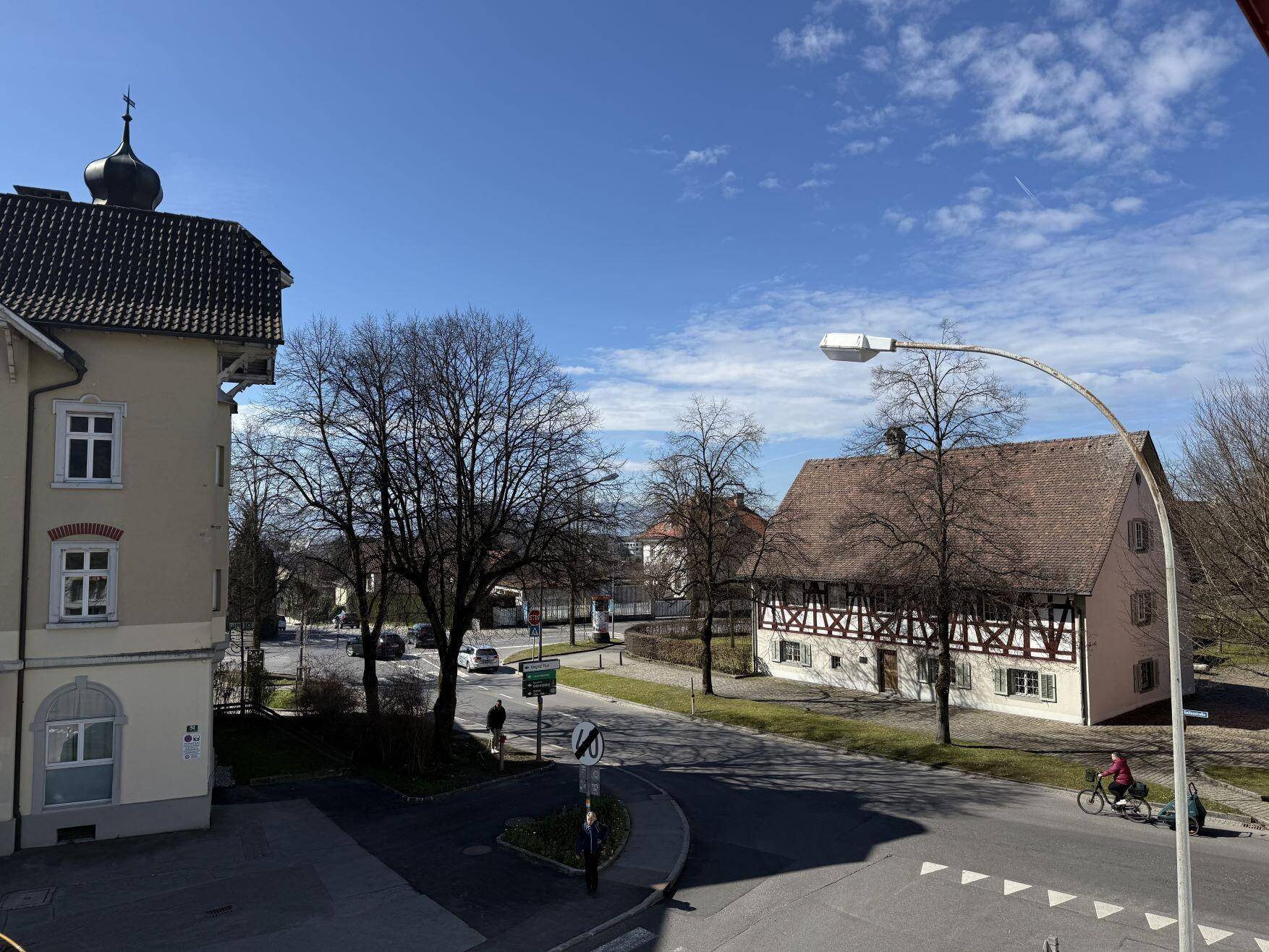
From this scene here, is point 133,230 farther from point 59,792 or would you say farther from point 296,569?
point 296,569

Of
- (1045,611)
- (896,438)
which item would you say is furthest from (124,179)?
(1045,611)

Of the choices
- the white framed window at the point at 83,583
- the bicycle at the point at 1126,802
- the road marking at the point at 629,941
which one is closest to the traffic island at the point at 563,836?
the road marking at the point at 629,941

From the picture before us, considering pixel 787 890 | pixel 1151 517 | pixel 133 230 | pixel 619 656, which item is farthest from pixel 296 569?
pixel 1151 517

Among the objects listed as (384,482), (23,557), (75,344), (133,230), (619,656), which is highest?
(133,230)

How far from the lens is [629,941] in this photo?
11539 millimetres

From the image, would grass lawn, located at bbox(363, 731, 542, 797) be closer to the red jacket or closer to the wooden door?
the red jacket

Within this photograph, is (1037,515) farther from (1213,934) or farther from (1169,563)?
(1169,563)

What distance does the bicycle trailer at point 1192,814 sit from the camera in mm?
15766

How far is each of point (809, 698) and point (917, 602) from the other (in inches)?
380

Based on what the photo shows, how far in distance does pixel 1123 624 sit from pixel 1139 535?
3.35m

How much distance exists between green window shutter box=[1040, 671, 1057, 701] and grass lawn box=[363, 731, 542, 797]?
692 inches

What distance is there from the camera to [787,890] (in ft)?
43.3

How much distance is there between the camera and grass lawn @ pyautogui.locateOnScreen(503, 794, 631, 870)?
1478cm

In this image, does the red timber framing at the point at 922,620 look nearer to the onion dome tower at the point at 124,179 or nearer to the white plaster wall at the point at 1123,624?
the white plaster wall at the point at 1123,624
